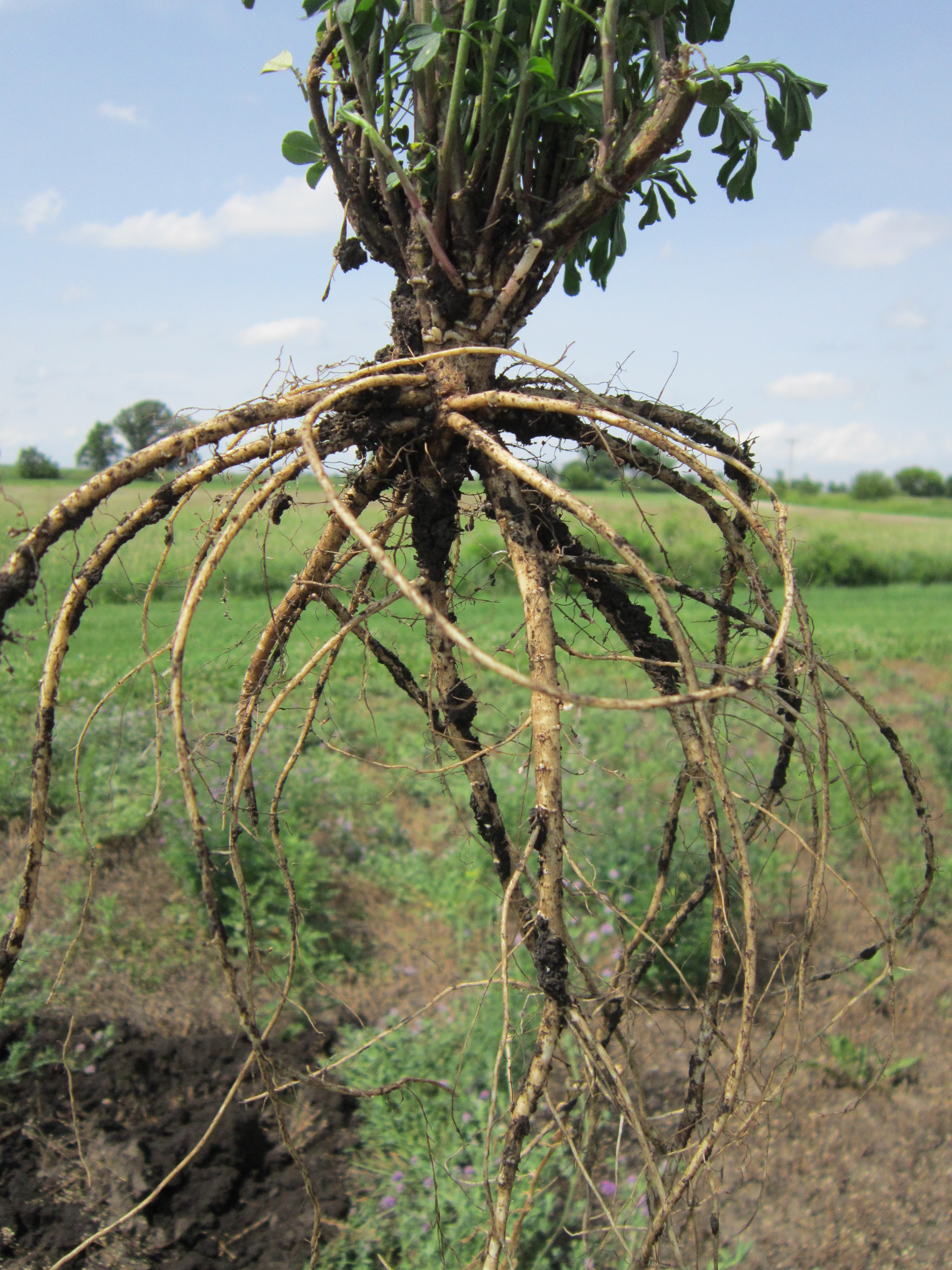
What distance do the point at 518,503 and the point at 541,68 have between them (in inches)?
28.4

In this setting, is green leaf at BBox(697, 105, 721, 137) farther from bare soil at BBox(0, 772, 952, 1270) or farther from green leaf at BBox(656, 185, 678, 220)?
bare soil at BBox(0, 772, 952, 1270)

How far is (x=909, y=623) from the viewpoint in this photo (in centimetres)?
1251

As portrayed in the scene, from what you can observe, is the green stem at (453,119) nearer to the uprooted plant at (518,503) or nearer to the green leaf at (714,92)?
the uprooted plant at (518,503)

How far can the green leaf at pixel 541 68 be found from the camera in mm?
1380

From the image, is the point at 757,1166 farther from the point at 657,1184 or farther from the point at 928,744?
the point at 928,744

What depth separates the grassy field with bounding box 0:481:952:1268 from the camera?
2207 millimetres

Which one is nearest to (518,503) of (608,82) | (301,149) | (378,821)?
(608,82)

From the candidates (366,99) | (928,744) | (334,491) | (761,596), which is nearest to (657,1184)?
(761,596)

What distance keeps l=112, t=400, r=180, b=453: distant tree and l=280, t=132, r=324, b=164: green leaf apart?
0.59 m

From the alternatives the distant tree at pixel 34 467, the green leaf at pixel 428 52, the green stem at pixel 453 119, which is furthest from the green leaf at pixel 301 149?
the distant tree at pixel 34 467

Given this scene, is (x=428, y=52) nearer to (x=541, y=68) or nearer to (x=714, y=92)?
(x=541, y=68)

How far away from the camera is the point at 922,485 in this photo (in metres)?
58.2

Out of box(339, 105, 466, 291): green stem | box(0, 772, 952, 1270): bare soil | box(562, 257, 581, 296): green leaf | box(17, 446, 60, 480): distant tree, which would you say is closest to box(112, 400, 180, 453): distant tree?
box(339, 105, 466, 291): green stem

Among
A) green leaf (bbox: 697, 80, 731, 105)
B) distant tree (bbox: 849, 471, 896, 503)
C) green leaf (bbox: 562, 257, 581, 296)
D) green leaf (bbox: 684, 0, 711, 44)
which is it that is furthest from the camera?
distant tree (bbox: 849, 471, 896, 503)
